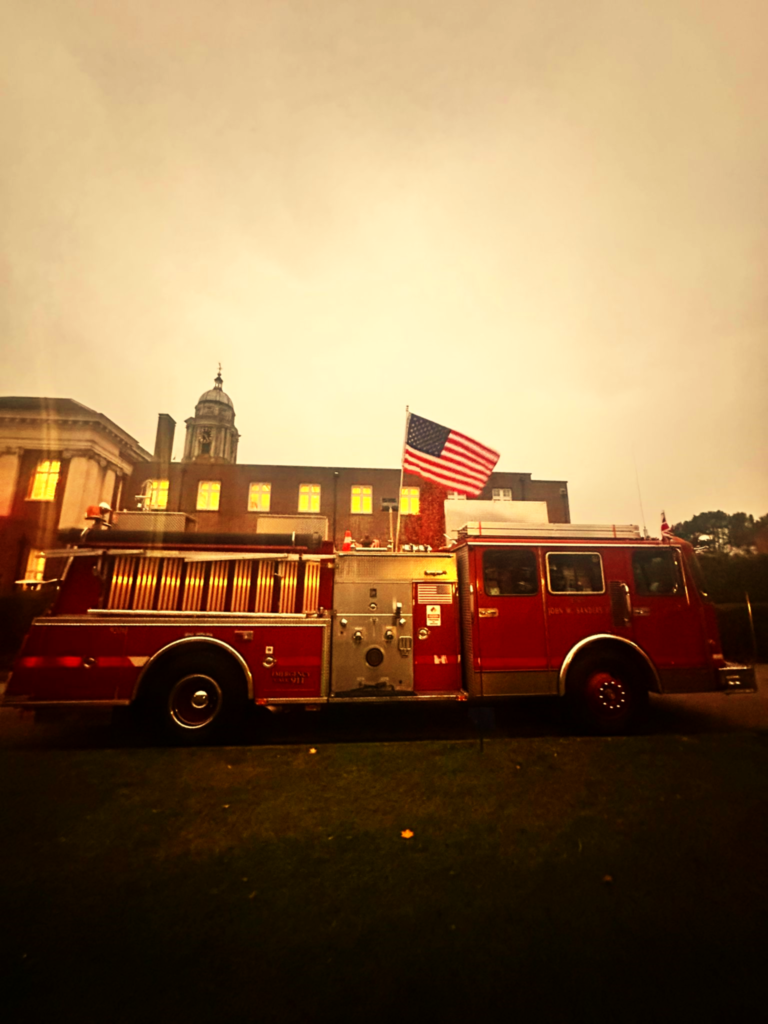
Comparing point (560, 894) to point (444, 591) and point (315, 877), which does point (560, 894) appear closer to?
point (315, 877)

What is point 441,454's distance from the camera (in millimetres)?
8852

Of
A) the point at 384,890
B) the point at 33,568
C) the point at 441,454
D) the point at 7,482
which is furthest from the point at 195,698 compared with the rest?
the point at 7,482

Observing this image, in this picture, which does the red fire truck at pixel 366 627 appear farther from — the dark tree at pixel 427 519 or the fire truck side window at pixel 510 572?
the dark tree at pixel 427 519

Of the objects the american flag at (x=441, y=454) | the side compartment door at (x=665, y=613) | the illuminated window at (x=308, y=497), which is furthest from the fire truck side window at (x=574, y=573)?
the illuminated window at (x=308, y=497)

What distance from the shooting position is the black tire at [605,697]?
20.8ft

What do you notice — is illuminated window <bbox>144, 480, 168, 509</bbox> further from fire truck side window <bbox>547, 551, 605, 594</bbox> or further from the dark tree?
fire truck side window <bbox>547, 551, 605, 594</bbox>

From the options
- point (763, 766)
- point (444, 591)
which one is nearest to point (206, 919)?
point (444, 591)

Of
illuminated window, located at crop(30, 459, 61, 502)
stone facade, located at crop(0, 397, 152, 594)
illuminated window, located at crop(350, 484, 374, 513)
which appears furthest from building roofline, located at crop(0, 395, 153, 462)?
illuminated window, located at crop(350, 484, 374, 513)

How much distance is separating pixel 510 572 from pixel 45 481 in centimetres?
2723

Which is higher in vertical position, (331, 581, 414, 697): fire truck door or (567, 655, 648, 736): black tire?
(331, 581, 414, 697): fire truck door

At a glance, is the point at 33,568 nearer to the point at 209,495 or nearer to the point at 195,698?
the point at 209,495

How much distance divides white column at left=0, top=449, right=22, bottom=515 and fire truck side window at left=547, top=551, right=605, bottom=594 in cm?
2818

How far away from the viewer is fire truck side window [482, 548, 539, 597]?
6.58 metres

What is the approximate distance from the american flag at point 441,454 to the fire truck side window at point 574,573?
2547mm
